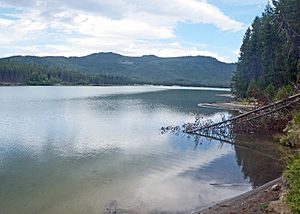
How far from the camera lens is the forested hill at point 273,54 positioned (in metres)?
37.4

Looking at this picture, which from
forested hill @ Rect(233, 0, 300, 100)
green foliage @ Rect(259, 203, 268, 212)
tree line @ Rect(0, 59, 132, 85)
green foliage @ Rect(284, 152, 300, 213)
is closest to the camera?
green foliage @ Rect(284, 152, 300, 213)

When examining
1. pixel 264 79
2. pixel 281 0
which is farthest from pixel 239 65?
pixel 281 0

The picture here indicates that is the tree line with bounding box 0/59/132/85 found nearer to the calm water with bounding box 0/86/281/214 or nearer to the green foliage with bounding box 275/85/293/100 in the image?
the calm water with bounding box 0/86/281/214

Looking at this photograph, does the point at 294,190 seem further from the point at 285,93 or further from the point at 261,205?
the point at 285,93

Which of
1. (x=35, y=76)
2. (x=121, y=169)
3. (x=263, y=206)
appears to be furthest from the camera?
(x=35, y=76)

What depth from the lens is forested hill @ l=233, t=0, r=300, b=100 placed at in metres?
37.4

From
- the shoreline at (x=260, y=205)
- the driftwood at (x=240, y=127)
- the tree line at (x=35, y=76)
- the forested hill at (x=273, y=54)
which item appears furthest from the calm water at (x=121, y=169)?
the tree line at (x=35, y=76)

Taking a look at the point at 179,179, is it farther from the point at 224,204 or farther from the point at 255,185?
the point at 224,204

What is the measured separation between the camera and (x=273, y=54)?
57.4 m

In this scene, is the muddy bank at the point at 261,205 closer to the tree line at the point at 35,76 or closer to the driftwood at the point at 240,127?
the driftwood at the point at 240,127

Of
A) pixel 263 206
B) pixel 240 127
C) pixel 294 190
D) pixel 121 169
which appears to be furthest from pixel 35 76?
pixel 294 190

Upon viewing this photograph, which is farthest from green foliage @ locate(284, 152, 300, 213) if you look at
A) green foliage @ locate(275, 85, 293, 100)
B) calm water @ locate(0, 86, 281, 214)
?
green foliage @ locate(275, 85, 293, 100)

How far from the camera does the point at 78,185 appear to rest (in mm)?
18656

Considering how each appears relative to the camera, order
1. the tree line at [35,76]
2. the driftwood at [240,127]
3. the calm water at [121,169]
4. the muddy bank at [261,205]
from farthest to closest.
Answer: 1. the tree line at [35,76]
2. the driftwood at [240,127]
3. the calm water at [121,169]
4. the muddy bank at [261,205]
